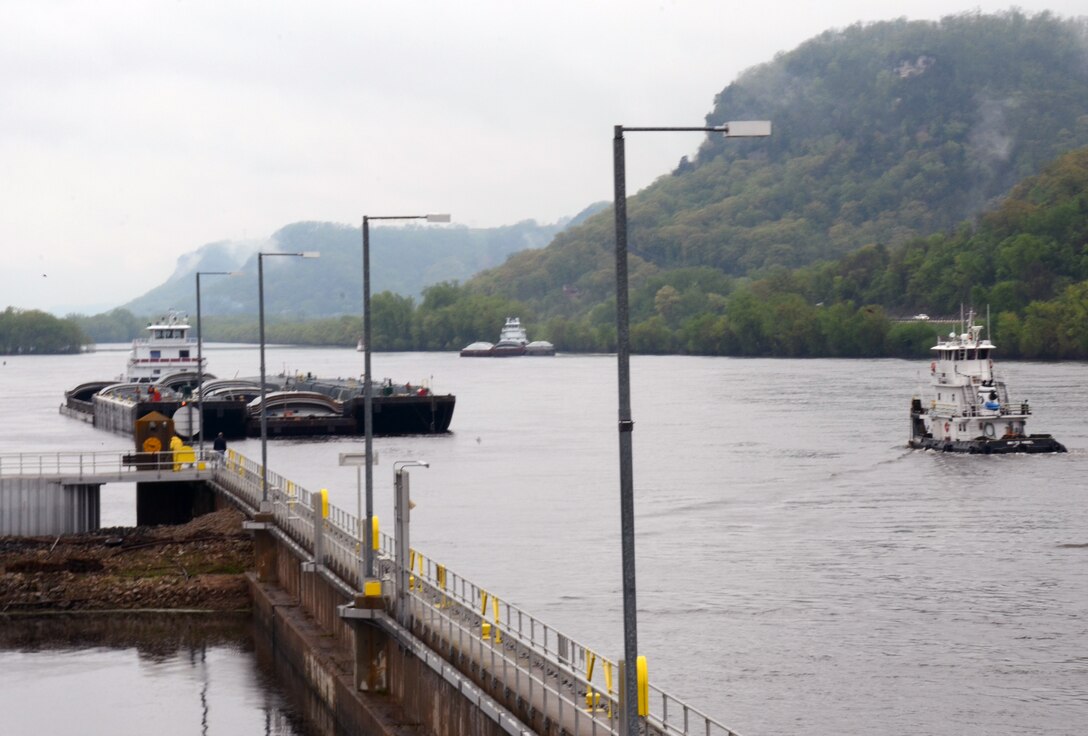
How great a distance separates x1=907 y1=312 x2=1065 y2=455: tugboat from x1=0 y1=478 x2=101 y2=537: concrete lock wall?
52032 millimetres

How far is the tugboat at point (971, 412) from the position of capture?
91.0m

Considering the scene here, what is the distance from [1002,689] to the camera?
3841cm

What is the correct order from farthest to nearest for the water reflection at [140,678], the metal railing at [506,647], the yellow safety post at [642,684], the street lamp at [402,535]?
the water reflection at [140,678], the street lamp at [402,535], the metal railing at [506,647], the yellow safety post at [642,684]

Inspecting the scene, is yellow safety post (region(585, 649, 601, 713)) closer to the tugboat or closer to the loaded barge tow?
the tugboat

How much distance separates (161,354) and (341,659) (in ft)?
381

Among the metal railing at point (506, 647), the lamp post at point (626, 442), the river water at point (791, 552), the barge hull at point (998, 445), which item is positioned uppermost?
the lamp post at point (626, 442)

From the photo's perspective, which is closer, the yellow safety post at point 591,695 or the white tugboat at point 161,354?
the yellow safety post at point 591,695

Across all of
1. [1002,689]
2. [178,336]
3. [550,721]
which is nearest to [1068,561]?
[1002,689]

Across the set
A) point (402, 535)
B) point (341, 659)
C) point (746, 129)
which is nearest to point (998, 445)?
point (341, 659)

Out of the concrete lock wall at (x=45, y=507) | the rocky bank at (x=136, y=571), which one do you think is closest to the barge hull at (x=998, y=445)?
the rocky bank at (x=136, y=571)

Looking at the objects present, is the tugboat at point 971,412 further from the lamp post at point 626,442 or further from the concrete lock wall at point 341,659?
the lamp post at point 626,442

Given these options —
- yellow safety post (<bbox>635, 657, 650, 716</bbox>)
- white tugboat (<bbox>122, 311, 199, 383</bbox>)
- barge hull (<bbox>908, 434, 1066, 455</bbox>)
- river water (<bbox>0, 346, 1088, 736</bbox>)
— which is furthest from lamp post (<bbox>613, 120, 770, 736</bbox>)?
white tugboat (<bbox>122, 311, 199, 383</bbox>)

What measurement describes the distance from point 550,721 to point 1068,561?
122 ft

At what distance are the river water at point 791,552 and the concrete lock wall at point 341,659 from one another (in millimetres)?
7315
